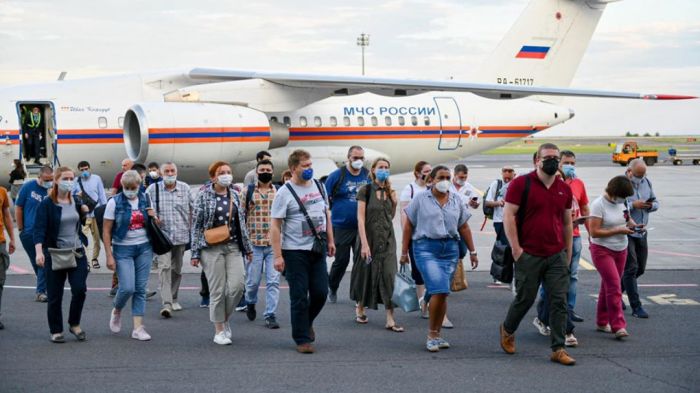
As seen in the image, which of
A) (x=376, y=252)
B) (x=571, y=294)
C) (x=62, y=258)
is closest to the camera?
(x=62, y=258)

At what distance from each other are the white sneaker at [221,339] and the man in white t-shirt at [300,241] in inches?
26.4

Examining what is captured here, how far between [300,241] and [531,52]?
1764 centimetres

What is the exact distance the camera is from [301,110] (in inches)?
818

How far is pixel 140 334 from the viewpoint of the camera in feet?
27.1

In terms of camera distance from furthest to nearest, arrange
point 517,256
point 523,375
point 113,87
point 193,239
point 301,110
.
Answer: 1. point 301,110
2. point 113,87
3. point 193,239
4. point 517,256
5. point 523,375

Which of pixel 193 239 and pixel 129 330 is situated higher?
pixel 193 239

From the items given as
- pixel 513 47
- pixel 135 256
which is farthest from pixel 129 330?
pixel 513 47

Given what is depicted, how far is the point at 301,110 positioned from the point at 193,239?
12.7 meters

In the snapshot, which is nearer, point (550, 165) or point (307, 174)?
point (550, 165)

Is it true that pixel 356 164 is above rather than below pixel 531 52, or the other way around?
below

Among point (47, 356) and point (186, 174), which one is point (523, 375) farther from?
point (186, 174)

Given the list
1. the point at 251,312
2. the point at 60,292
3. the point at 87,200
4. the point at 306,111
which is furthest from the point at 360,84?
the point at 60,292

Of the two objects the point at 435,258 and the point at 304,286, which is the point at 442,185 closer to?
the point at 435,258

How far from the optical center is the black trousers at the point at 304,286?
7.82 m
